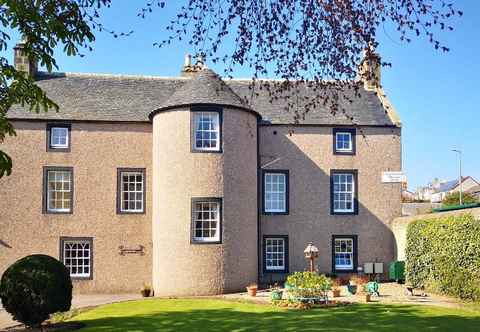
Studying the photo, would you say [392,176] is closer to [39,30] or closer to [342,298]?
[342,298]

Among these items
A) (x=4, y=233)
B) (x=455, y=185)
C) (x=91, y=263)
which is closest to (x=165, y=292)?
(x=91, y=263)

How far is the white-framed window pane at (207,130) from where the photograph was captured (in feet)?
70.4

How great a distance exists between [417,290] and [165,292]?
1041cm

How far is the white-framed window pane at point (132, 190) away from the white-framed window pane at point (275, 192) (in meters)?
5.79

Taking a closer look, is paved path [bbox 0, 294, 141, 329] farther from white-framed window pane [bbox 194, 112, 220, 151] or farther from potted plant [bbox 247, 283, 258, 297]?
white-framed window pane [bbox 194, 112, 220, 151]

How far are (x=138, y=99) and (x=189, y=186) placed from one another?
6.34m

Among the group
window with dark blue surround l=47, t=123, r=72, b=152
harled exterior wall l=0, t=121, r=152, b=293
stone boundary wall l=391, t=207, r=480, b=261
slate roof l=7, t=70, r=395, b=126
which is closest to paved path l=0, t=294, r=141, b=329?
harled exterior wall l=0, t=121, r=152, b=293

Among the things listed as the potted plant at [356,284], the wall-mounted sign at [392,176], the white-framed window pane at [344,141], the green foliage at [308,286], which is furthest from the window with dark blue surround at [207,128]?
the wall-mounted sign at [392,176]

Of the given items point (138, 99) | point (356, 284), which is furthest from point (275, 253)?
point (138, 99)

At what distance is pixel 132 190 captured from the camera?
2364 cm

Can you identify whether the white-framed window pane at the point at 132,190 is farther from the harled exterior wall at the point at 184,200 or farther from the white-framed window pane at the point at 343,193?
the white-framed window pane at the point at 343,193

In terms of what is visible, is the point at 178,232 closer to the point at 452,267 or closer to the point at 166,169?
the point at 166,169

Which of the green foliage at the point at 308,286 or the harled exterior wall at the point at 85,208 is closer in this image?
the green foliage at the point at 308,286

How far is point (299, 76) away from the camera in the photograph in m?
6.48
